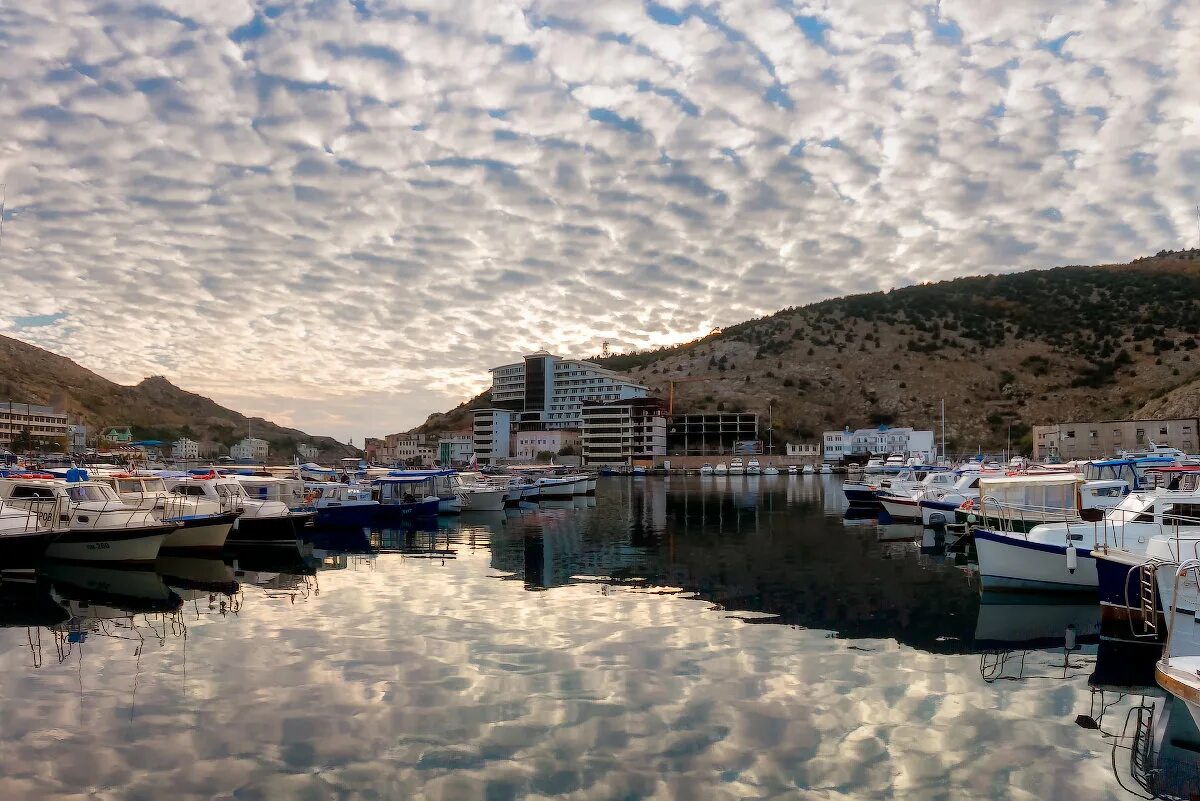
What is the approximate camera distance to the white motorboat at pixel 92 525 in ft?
82.3

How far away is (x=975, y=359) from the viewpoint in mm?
150875

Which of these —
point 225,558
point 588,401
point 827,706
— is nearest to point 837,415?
point 588,401

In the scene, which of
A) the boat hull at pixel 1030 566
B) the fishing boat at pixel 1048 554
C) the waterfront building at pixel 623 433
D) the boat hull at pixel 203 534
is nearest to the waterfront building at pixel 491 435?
the waterfront building at pixel 623 433

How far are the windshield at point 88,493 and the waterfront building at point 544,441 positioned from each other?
436ft

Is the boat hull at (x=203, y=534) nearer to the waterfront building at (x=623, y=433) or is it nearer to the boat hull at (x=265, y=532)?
the boat hull at (x=265, y=532)

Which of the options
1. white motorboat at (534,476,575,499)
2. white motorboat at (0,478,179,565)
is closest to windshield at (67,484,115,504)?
white motorboat at (0,478,179,565)

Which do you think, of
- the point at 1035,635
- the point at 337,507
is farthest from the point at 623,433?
the point at 1035,635

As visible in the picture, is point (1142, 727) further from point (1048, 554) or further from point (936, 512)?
point (936, 512)

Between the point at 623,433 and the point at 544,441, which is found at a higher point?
the point at 623,433

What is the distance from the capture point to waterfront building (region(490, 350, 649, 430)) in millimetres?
169750

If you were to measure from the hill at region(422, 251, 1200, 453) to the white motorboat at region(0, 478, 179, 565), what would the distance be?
120 meters

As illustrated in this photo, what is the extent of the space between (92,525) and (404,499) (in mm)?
21736

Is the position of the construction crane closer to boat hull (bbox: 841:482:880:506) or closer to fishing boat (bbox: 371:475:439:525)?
boat hull (bbox: 841:482:880:506)

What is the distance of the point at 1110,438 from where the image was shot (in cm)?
8106
